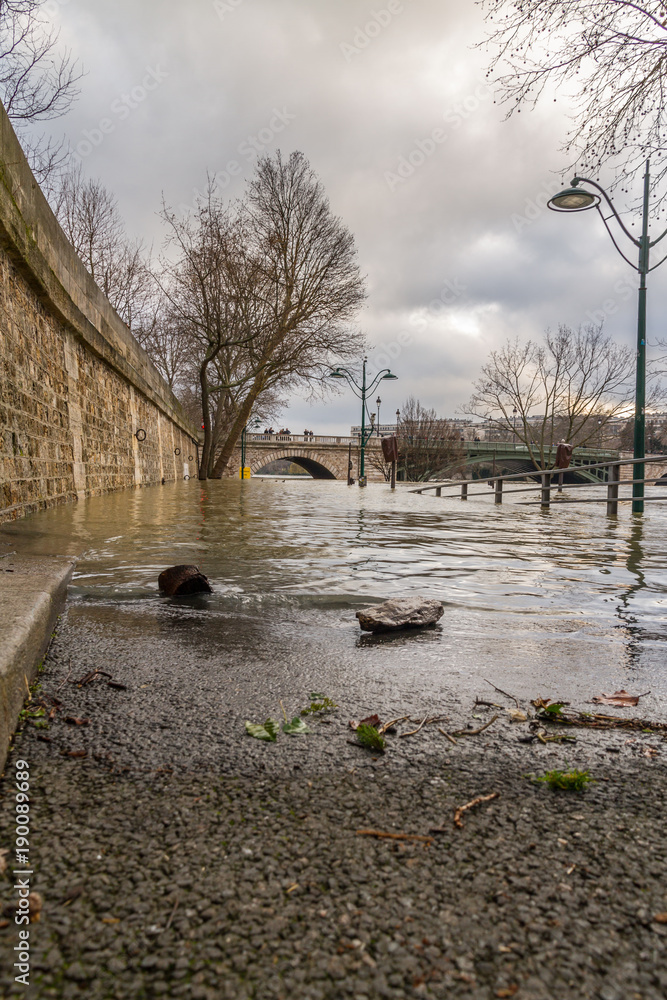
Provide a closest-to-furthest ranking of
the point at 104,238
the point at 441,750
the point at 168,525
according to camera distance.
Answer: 1. the point at 441,750
2. the point at 168,525
3. the point at 104,238

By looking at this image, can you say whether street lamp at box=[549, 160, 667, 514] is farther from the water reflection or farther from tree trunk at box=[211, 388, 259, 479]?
tree trunk at box=[211, 388, 259, 479]

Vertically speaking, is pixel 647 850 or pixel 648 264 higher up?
pixel 648 264

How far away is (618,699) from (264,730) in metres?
1.08

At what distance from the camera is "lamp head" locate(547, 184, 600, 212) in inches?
436

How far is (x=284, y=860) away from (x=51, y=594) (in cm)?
153

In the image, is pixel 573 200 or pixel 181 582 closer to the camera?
pixel 181 582

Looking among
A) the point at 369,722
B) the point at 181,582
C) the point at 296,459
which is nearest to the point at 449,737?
the point at 369,722

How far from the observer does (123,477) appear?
514 inches

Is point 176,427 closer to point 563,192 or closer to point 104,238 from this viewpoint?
point 104,238

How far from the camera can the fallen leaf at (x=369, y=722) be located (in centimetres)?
156

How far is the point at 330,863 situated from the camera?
3.32 feet

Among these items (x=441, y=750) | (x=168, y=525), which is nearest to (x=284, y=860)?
(x=441, y=750)

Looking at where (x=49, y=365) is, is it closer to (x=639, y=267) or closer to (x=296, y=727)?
(x=296, y=727)

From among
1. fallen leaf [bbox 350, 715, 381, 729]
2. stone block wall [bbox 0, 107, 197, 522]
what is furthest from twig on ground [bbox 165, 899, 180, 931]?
stone block wall [bbox 0, 107, 197, 522]
